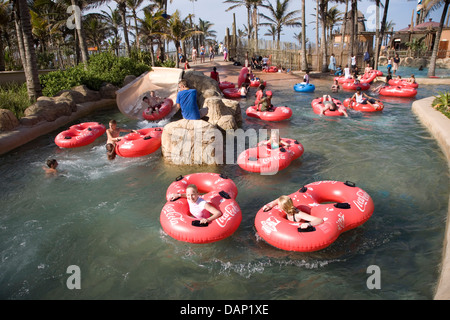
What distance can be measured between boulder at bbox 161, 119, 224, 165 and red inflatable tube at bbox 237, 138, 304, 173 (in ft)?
2.97

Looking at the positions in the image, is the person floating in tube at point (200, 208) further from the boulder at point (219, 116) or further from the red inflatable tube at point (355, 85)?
the red inflatable tube at point (355, 85)

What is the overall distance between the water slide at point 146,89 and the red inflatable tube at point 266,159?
643 cm

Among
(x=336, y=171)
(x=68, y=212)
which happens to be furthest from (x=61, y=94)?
(x=336, y=171)

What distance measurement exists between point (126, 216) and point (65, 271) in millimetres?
1655

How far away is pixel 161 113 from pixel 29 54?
5755 millimetres

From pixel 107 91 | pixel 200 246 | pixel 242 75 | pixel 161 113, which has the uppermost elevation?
pixel 242 75

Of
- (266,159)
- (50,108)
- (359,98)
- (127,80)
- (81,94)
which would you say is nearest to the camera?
(266,159)

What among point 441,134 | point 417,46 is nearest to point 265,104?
point 441,134

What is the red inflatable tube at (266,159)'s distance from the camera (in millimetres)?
7777

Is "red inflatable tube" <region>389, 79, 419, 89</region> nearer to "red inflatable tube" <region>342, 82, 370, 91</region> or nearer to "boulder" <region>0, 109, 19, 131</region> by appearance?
"red inflatable tube" <region>342, 82, 370, 91</region>

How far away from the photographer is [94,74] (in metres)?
16.7

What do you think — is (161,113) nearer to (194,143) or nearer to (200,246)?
(194,143)

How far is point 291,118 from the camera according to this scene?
13.2 m
